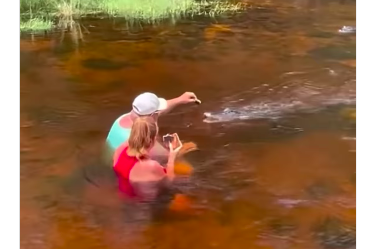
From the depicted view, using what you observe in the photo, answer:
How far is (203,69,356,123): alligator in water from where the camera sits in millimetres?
1033

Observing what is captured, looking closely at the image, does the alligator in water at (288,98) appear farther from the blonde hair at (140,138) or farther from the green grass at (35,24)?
the green grass at (35,24)

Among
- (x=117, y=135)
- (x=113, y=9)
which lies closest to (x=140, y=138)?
(x=117, y=135)

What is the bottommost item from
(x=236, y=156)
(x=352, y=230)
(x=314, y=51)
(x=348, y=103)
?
(x=352, y=230)

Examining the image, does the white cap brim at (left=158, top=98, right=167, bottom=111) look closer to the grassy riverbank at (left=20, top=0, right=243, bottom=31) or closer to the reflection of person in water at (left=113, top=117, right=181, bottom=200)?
the reflection of person in water at (left=113, top=117, right=181, bottom=200)

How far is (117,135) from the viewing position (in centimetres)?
100

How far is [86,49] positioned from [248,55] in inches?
13.2

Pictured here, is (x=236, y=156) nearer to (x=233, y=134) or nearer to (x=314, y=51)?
(x=233, y=134)

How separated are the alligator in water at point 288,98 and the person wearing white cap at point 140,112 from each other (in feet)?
0.24

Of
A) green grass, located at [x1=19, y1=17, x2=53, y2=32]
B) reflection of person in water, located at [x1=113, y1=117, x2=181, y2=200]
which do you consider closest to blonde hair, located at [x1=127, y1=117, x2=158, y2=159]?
reflection of person in water, located at [x1=113, y1=117, x2=181, y2=200]

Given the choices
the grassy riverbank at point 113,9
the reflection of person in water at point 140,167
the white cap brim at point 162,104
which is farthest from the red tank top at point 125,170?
the grassy riverbank at point 113,9

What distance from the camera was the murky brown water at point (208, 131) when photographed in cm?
98

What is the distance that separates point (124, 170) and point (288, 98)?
1.22ft
